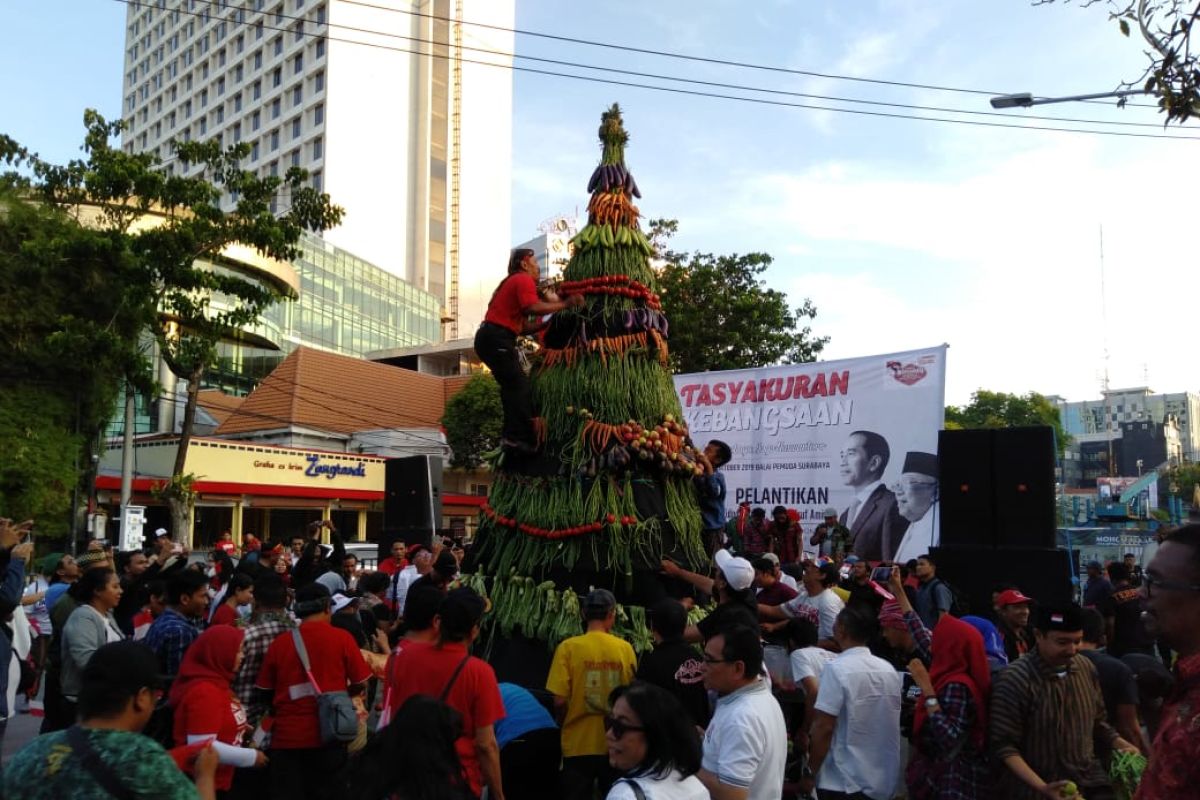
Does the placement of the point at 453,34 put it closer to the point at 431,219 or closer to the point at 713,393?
the point at 431,219

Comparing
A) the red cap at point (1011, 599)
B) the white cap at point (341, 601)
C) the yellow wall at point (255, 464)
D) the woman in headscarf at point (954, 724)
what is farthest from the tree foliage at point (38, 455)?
the woman in headscarf at point (954, 724)

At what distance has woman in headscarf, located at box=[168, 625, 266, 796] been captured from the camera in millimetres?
4207

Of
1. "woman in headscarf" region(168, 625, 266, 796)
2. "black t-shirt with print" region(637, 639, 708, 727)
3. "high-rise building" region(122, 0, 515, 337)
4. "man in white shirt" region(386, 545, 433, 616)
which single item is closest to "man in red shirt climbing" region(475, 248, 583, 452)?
"black t-shirt with print" region(637, 639, 708, 727)

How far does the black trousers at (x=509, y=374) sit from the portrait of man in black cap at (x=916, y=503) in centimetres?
908

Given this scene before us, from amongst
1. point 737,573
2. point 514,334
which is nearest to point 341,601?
point 514,334

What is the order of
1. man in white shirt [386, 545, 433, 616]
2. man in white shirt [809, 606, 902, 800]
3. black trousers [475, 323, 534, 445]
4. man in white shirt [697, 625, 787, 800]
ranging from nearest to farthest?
man in white shirt [697, 625, 787, 800] < man in white shirt [809, 606, 902, 800] < black trousers [475, 323, 534, 445] < man in white shirt [386, 545, 433, 616]

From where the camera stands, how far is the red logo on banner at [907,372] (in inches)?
566

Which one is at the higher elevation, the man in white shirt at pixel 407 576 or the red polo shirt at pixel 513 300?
the red polo shirt at pixel 513 300

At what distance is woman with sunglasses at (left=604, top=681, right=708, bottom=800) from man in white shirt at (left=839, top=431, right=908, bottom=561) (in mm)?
11952

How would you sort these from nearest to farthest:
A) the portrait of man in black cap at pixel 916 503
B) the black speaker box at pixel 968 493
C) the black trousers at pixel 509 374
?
the black trousers at pixel 509 374 < the black speaker box at pixel 968 493 < the portrait of man in black cap at pixel 916 503

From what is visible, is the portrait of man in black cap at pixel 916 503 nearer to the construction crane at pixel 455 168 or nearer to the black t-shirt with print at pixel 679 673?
the black t-shirt with print at pixel 679 673

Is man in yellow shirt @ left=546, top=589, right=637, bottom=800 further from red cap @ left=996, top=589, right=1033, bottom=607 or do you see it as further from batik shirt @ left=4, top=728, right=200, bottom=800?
red cap @ left=996, top=589, right=1033, bottom=607

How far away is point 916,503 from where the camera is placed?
557 inches

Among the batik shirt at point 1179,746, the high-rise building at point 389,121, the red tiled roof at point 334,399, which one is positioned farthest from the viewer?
the high-rise building at point 389,121
